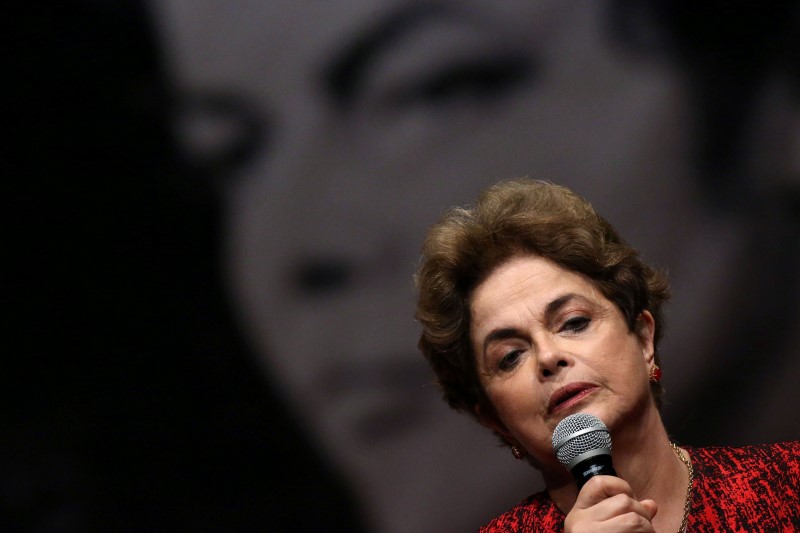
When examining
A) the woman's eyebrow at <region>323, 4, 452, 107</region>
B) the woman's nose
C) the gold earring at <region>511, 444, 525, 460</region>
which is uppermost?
the woman's eyebrow at <region>323, 4, 452, 107</region>

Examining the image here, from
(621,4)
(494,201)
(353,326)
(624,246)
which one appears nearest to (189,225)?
(353,326)

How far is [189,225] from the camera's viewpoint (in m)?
2.44

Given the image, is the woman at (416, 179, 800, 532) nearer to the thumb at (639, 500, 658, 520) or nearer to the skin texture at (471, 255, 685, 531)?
the skin texture at (471, 255, 685, 531)

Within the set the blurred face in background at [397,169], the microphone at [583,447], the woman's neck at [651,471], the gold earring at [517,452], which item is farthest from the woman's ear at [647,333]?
the blurred face in background at [397,169]

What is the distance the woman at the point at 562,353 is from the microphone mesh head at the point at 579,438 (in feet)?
0.70

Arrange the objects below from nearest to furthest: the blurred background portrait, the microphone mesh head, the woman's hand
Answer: the woman's hand < the microphone mesh head < the blurred background portrait

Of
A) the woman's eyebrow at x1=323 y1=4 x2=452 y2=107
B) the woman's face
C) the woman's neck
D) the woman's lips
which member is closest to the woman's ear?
the woman's face

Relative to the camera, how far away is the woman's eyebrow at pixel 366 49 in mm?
2486

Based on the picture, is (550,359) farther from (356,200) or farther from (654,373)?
(356,200)

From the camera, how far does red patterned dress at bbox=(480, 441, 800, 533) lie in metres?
1.85

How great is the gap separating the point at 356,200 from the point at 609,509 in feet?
4.21

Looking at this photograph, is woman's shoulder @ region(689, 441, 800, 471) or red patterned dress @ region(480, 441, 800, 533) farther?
woman's shoulder @ region(689, 441, 800, 471)

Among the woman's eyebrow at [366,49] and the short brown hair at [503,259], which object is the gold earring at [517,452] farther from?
the woman's eyebrow at [366,49]

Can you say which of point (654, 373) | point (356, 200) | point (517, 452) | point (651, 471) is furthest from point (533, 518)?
point (356, 200)
